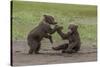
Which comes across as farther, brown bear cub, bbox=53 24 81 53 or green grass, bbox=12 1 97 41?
brown bear cub, bbox=53 24 81 53

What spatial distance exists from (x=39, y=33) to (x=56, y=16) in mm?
345

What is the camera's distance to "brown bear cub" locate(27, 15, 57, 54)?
2.51m

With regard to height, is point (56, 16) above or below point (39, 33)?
above

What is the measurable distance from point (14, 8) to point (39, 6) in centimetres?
34

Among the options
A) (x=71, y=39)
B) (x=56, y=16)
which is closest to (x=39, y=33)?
(x=56, y=16)

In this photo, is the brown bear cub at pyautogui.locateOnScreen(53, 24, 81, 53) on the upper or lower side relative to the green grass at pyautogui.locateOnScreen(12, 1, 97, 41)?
lower

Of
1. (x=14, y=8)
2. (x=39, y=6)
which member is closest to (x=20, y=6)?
(x=14, y=8)

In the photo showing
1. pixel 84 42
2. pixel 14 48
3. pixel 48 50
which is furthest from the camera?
pixel 84 42

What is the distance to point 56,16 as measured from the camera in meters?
2.65

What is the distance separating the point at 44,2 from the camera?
A: 2.59m

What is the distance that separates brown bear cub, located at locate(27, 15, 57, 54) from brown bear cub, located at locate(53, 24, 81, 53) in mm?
153

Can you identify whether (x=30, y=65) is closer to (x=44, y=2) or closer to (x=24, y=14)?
(x=24, y=14)

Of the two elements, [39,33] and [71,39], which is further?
[71,39]

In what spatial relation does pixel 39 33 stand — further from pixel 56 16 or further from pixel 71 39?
pixel 71 39
